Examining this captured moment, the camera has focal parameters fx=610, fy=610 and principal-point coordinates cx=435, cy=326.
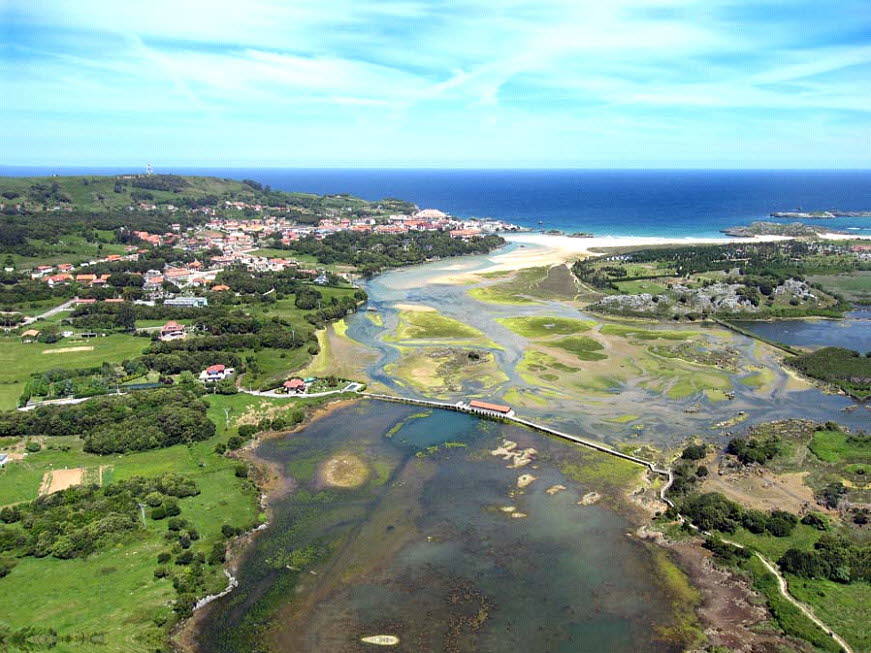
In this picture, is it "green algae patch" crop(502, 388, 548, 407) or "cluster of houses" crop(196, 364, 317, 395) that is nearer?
"green algae patch" crop(502, 388, 548, 407)

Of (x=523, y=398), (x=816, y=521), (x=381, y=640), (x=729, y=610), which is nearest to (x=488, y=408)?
(x=523, y=398)

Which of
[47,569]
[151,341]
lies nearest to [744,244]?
[151,341]

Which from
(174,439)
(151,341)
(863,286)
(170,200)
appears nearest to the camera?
(174,439)

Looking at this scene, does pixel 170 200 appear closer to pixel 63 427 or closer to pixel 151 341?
pixel 151 341

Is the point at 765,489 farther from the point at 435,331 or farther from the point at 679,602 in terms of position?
the point at 435,331

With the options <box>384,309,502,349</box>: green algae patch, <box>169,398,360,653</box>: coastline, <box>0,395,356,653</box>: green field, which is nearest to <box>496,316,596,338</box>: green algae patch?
<box>384,309,502,349</box>: green algae patch

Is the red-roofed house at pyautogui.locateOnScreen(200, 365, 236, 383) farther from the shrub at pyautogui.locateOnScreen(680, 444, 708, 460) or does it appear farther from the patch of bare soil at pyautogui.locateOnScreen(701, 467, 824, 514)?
the patch of bare soil at pyautogui.locateOnScreen(701, 467, 824, 514)
